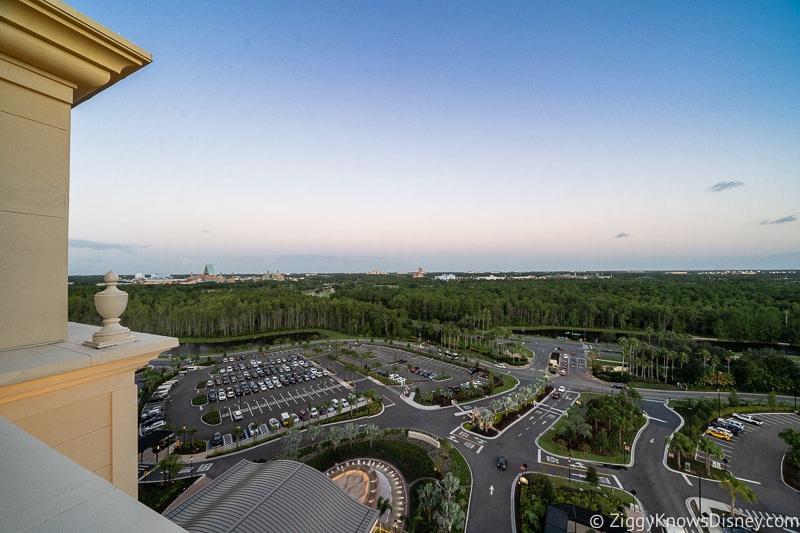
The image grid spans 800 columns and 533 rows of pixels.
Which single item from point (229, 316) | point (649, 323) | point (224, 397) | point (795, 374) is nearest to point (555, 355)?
point (795, 374)

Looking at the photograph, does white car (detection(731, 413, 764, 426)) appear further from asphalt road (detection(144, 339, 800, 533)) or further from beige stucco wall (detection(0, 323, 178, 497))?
beige stucco wall (detection(0, 323, 178, 497))

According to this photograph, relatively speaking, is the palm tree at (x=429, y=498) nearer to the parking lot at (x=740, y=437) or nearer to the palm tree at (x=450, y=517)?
the palm tree at (x=450, y=517)

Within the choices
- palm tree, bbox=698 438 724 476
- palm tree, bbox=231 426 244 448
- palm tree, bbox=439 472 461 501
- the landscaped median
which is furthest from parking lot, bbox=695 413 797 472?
palm tree, bbox=231 426 244 448

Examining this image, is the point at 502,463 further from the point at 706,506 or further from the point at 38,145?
the point at 38,145

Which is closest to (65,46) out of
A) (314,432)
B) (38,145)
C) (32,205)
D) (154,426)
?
(38,145)

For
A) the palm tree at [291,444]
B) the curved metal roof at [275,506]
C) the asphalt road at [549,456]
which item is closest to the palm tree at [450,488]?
the asphalt road at [549,456]
